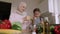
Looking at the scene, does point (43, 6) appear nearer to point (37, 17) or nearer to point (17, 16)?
point (37, 17)

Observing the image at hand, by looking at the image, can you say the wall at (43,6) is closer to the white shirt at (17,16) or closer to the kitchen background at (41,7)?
the kitchen background at (41,7)

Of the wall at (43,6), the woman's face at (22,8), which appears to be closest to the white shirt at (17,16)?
the woman's face at (22,8)

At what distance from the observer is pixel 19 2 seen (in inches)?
38.1

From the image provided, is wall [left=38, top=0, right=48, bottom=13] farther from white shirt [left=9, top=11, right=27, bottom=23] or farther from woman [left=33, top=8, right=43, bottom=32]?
white shirt [left=9, top=11, right=27, bottom=23]

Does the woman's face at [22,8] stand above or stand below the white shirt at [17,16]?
above

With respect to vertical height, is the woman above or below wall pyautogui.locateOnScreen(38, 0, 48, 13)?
below

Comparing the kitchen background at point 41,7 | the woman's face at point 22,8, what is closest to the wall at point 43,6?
the kitchen background at point 41,7

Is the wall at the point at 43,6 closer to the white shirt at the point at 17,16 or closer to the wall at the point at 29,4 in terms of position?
the wall at the point at 29,4

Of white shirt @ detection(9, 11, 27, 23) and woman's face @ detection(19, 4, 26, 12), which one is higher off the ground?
woman's face @ detection(19, 4, 26, 12)

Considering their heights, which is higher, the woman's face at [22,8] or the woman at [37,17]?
the woman's face at [22,8]

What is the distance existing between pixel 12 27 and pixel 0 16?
0.51 ft

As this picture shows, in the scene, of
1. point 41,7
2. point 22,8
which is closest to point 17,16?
point 22,8

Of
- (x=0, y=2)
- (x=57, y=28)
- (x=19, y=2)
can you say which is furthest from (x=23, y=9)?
(x=57, y=28)

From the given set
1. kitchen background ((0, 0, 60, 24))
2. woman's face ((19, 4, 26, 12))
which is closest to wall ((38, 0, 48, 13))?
kitchen background ((0, 0, 60, 24))
